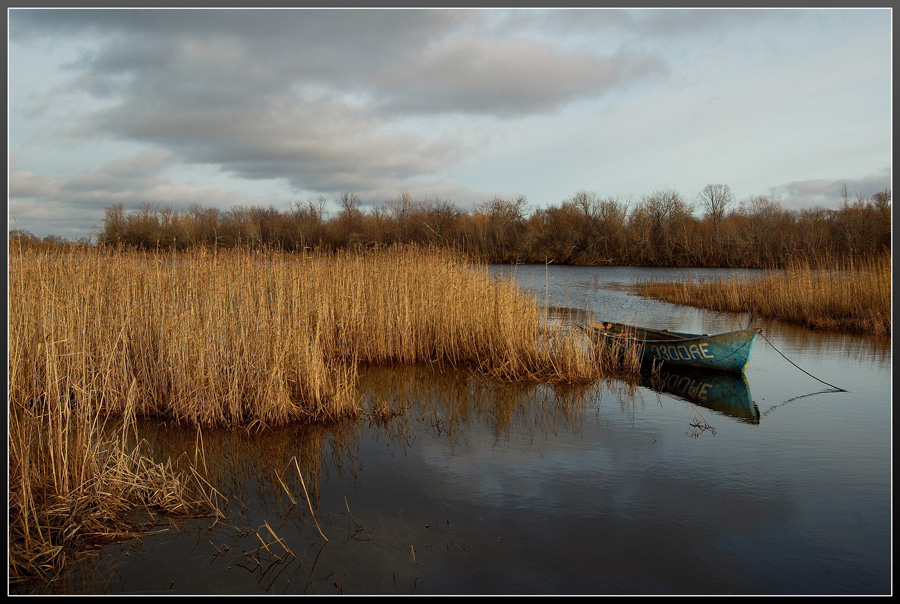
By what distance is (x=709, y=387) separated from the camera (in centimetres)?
826

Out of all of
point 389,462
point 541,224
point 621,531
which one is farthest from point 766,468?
point 541,224

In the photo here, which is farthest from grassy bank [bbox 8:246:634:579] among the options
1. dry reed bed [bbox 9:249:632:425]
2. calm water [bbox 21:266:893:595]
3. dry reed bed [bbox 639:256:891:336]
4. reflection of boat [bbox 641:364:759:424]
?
dry reed bed [bbox 639:256:891:336]

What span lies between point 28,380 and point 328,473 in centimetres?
305

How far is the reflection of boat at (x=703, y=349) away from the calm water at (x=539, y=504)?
127 centimetres

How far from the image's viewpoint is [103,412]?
5.95 meters

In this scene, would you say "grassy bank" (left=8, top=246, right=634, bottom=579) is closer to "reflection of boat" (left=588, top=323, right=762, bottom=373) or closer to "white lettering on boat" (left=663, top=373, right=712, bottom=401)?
"reflection of boat" (left=588, top=323, right=762, bottom=373)

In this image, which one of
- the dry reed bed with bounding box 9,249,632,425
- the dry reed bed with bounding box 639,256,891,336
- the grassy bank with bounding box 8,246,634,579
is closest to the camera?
the grassy bank with bounding box 8,246,634,579

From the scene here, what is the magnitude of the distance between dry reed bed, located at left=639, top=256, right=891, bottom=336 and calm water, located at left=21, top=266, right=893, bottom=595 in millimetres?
7113

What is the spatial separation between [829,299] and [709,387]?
327 inches

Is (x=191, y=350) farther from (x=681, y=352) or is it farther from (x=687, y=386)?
(x=681, y=352)

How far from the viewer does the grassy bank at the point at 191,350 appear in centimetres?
372

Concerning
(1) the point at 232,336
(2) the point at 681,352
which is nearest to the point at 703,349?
(2) the point at 681,352

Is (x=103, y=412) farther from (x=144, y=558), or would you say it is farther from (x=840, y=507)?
(x=840, y=507)

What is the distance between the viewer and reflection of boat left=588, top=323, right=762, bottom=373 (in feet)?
27.8
